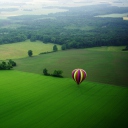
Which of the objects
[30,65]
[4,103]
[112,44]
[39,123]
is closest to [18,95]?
[4,103]

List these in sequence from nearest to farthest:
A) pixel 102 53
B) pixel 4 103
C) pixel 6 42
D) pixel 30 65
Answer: pixel 4 103, pixel 30 65, pixel 102 53, pixel 6 42

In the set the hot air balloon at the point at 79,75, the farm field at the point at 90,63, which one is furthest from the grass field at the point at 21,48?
the hot air balloon at the point at 79,75

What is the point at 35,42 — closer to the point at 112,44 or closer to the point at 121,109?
the point at 112,44

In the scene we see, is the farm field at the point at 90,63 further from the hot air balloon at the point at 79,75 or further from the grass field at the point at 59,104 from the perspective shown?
the grass field at the point at 59,104

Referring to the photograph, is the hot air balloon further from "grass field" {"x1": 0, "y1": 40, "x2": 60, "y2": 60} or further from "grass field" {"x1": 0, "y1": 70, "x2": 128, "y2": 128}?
"grass field" {"x1": 0, "y1": 40, "x2": 60, "y2": 60}

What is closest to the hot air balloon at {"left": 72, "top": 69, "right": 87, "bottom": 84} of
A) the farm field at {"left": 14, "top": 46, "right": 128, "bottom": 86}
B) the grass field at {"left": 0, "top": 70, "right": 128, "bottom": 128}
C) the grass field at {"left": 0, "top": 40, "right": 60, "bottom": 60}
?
the grass field at {"left": 0, "top": 70, "right": 128, "bottom": 128}
